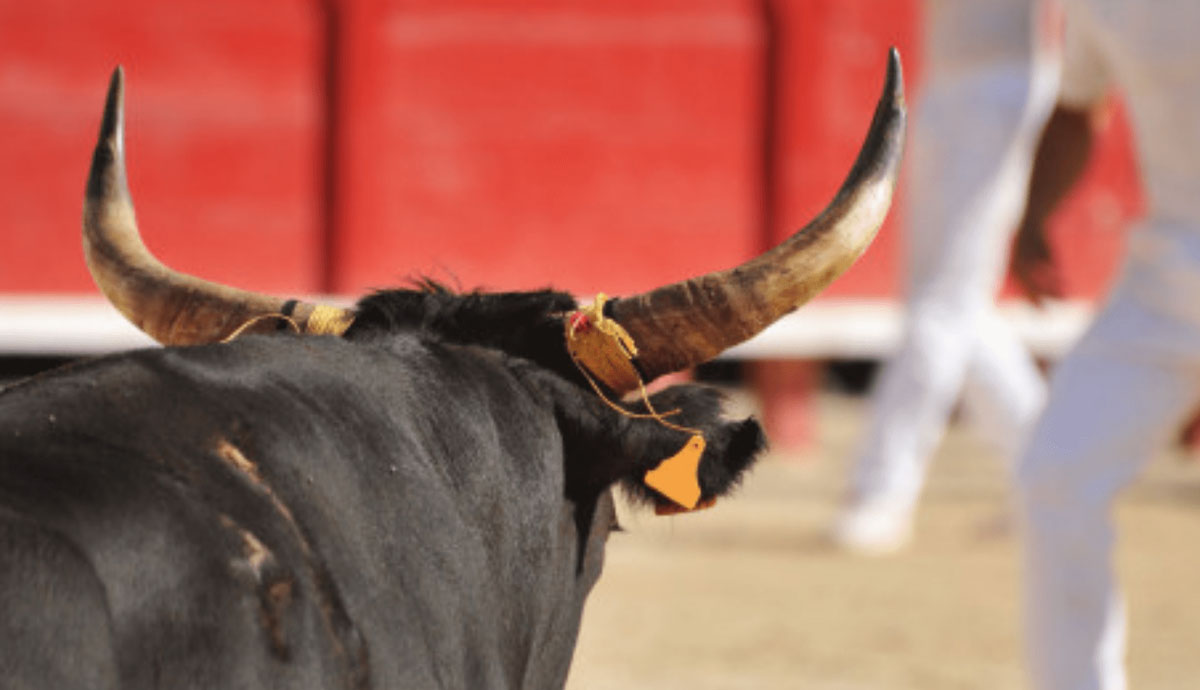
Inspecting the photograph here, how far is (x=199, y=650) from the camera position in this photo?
1504 millimetres

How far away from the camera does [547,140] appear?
34.9 feet

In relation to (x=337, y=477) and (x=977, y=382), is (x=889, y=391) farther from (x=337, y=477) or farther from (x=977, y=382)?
(x=337, y=477)

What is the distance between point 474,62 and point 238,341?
883 centimetres

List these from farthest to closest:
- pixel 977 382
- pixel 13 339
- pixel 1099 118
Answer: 1. pixel 13 339
2. pixel 977 382
3. pixel 1099 118

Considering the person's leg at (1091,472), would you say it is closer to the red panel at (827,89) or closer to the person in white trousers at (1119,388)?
the person in white trousers at (1119,388)

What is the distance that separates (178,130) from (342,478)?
29.3 ft

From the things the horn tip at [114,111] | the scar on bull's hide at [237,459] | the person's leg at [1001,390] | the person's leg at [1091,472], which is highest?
the horn tip at [114,111]

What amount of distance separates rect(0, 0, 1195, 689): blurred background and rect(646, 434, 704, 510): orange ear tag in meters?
8.26

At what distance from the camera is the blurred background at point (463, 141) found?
34.0 feet

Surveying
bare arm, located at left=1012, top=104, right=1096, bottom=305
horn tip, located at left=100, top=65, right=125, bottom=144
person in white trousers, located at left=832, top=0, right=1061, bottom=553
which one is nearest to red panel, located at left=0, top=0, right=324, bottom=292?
person in white trousers, located at left=832, top=0, right=1061, bottom=553

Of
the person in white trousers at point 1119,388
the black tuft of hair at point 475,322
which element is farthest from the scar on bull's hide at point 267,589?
the person in white trousers at point 1119,388

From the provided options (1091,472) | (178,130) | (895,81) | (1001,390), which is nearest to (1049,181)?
(1091,472)

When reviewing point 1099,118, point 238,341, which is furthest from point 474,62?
point 238,341

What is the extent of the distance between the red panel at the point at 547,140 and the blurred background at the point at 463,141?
1 cm
